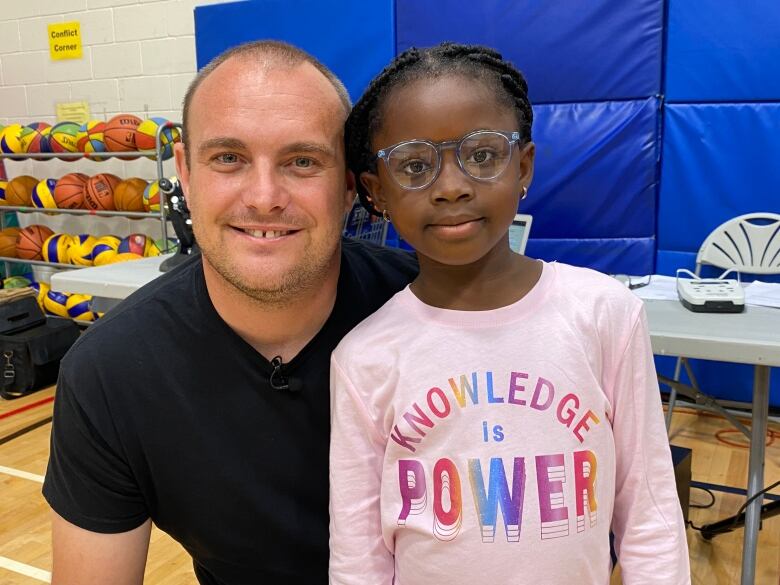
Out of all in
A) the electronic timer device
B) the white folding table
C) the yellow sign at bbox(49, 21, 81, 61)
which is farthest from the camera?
the yellow sign at bbox(49, 21, 81, 61)

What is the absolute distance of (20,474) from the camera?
10.3 feet

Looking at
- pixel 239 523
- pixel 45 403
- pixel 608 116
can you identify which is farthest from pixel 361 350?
pixel 45 403

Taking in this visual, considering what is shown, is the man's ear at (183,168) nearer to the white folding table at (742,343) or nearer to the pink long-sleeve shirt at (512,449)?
the pink long-sleeve shirt at (512,449)

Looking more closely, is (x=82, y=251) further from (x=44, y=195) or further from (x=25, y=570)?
(x=25, y=570)

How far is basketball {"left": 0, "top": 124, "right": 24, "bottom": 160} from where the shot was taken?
508 cm

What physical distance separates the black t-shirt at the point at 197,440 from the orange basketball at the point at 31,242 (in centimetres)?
454

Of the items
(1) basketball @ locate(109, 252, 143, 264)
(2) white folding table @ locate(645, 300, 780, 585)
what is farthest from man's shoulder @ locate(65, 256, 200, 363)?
(1) basketball @ locate(109, 252, 143, 264)

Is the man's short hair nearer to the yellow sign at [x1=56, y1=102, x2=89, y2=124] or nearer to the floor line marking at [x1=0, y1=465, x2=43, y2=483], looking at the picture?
the floor line marking at [x1=0, y1=465, x2=43, y2=483]

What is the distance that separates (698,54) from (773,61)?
1.08 ft

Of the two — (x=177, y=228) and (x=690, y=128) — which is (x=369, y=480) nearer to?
(x=177, y=228)

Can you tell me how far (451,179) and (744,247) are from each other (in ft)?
9.40

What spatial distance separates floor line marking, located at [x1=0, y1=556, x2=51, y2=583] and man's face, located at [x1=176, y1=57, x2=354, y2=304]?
1827 mm

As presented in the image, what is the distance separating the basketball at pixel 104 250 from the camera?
15.6ft

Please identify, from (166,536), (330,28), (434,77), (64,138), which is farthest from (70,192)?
(434,77)
